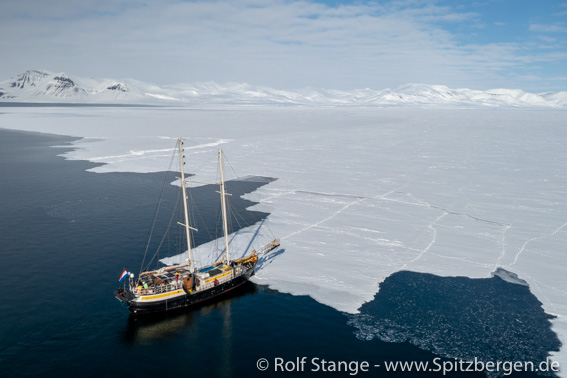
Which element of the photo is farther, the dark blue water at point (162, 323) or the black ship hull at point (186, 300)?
the black ship hull at point (186, 300)

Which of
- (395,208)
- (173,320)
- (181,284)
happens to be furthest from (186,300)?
(395,208)

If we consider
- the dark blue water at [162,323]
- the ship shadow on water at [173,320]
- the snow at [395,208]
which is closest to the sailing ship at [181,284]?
the ship shadow on water at [173,320]

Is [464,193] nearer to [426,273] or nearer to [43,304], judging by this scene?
[426,273]

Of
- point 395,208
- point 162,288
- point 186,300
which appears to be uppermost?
point 395,208

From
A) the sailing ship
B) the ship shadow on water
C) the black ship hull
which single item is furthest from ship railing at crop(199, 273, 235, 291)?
the ship shadow on water

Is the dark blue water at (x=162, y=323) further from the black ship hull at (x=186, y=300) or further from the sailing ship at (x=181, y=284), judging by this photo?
the sailing ship at (x=181, y=284)

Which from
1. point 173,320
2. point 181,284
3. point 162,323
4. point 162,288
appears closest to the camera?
point 162,323

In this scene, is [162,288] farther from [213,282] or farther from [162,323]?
[213,282]
